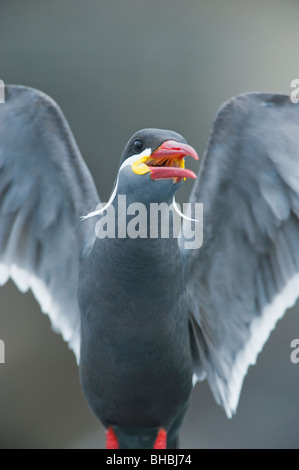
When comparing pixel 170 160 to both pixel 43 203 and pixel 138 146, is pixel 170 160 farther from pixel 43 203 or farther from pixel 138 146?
pixel 43 203

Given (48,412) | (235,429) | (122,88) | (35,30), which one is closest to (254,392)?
(235,429)

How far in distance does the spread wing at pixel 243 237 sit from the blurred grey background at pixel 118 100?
0.65 m

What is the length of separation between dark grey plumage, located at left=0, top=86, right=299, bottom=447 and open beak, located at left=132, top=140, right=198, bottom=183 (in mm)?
41

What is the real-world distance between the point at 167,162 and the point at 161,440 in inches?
14.8

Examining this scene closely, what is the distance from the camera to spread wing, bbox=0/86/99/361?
801mm

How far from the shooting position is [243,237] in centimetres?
84

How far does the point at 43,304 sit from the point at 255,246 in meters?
0.33

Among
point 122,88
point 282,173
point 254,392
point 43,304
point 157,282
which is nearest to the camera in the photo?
point 157,282

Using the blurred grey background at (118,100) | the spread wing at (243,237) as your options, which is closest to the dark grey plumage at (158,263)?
the spread wing at (243,237)

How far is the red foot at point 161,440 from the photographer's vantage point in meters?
0.77

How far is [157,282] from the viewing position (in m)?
0.67

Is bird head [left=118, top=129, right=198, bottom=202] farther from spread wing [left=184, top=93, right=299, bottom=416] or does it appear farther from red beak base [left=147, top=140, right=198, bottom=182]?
spread wing [left=184, top=93, right=299, bottom=416]

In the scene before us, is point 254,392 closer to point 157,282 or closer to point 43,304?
point 43,304

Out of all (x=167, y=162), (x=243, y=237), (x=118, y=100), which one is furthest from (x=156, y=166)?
(x=118, y=100)
